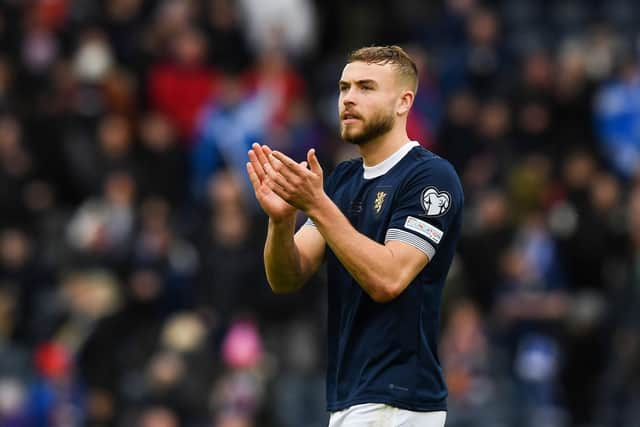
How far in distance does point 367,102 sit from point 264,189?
0.56 m

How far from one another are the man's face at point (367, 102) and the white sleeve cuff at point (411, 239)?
1.44 ft

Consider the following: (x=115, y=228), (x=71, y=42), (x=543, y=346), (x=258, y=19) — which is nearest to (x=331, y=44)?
(x=258, y=19)

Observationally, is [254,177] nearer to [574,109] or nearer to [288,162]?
[288,162]

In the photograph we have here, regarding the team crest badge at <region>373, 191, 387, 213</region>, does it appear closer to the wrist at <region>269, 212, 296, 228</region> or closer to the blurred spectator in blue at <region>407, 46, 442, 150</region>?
the wrist at <region>269, 212, 296, 228</region>

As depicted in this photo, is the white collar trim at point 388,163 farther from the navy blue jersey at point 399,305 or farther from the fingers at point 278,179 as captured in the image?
the fingers at point 278,179

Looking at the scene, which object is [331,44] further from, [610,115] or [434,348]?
[434,348]

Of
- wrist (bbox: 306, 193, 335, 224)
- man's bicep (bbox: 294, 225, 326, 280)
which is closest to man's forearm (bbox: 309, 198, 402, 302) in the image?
wrist (bbox: 306, 193, 335, 224)

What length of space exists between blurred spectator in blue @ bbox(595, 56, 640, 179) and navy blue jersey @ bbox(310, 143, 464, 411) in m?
9.15

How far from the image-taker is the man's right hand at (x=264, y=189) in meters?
5.59

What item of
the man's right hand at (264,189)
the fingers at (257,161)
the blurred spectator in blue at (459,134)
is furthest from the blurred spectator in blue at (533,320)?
the fingers at (257,161)

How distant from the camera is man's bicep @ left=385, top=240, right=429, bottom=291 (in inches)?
218

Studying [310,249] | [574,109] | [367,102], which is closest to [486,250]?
[574,109]

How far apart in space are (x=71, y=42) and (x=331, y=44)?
12.9 feet

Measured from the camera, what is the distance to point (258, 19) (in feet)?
55.3
